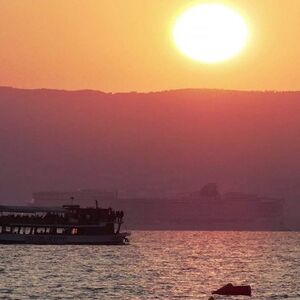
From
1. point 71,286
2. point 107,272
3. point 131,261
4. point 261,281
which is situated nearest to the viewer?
point 71,286

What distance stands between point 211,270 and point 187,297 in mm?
45537

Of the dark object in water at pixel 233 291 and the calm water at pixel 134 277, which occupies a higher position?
the calm water at pixel 134 277

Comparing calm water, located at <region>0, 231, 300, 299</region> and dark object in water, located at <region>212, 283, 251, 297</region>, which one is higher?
calm water, located at <region>0, 231, 300, 299</region>

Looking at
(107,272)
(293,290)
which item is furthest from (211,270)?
(293,290)

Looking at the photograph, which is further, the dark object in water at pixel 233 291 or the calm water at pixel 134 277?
the calm water at pixel 134 277

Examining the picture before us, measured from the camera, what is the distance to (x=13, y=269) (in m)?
159

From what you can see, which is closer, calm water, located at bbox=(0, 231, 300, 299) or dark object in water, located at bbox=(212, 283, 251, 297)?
dark object in water, located at bbox=(212, 283, 251, 297)

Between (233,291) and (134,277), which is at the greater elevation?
(134,277)

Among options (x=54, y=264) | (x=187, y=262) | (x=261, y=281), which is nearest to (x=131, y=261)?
(x=187, y=262)

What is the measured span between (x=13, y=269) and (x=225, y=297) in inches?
1700

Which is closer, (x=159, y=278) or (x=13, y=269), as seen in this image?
(x=159, y=278)

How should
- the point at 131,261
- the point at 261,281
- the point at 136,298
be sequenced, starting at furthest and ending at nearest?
1. the point at 131,261
2. the point at 261,281
3. the point at 136,298

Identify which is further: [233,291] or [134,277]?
[134,277]

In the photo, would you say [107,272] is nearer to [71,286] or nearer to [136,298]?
[71,286]
